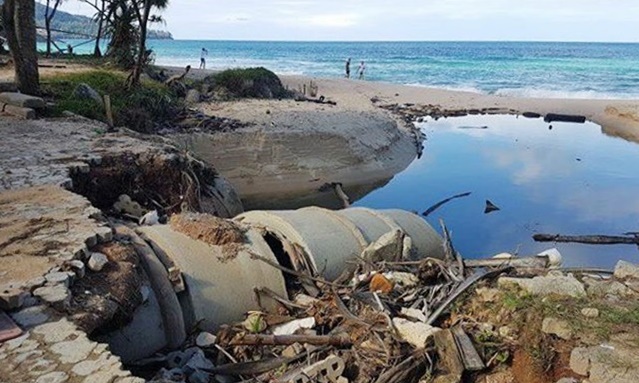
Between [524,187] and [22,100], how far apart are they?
13.9 metres

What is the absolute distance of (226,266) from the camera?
22.4 ft

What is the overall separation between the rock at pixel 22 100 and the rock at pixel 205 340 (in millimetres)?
9804

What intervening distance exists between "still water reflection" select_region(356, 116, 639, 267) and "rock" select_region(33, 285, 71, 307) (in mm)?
8922

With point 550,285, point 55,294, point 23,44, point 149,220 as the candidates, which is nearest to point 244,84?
point 23,44

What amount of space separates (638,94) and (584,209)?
30660 millimetres

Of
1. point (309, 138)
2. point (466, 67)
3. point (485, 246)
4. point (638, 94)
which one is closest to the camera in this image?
point (485, 246)

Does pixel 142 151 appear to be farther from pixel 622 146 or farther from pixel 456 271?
pixel 622 146

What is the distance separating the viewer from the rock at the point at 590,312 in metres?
5.68

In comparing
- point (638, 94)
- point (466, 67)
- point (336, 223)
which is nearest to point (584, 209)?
point (336, 223)

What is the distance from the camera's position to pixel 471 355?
5.50 metres

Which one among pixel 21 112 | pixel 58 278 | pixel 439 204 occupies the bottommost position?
pixel 439 204

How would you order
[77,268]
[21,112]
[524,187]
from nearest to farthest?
[77,268] → [21,112] → [524,187]

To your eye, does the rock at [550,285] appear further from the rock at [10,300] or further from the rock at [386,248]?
the rock at [10,300]

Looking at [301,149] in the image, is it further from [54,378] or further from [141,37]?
[54,378]
